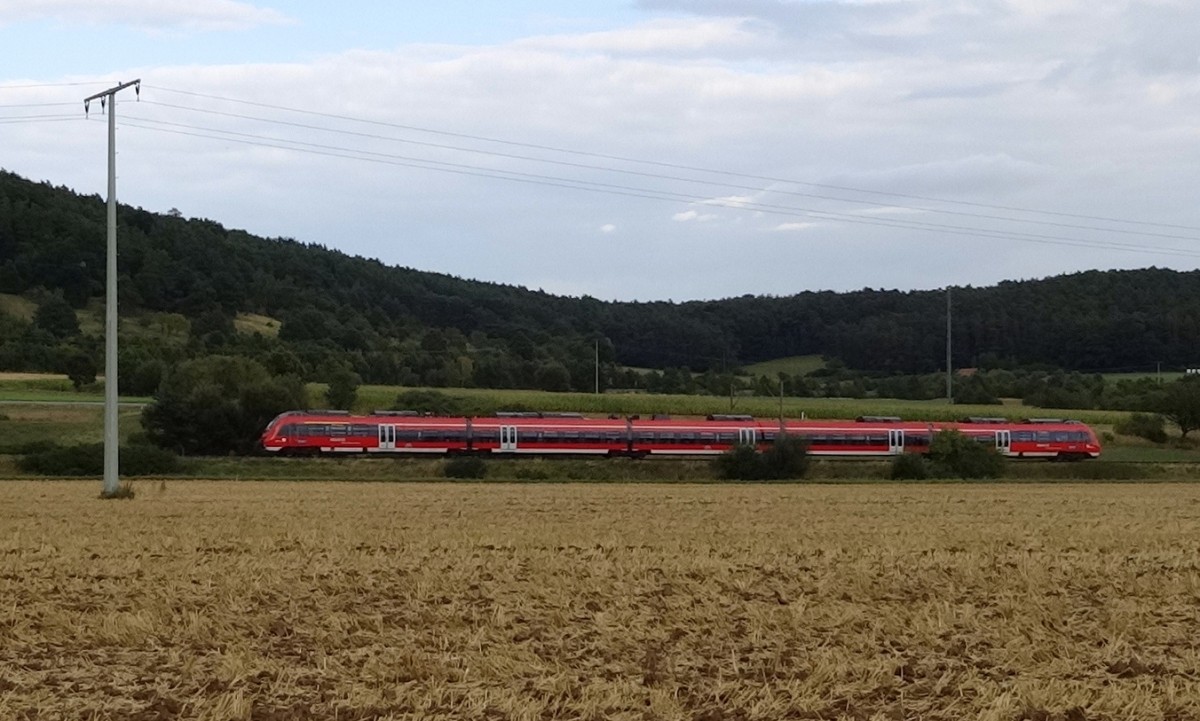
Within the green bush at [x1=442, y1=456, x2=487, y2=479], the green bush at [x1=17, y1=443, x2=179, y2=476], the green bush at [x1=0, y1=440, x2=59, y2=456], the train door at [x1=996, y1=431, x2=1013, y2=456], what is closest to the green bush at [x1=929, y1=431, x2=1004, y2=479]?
the train door at [x1=996, y1=431, x2=1013, y2=456]

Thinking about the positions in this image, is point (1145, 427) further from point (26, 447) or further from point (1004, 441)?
point (26, 447)

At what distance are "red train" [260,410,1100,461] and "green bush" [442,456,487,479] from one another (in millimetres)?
3986

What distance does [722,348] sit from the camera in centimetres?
14662

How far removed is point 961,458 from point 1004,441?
806 cm

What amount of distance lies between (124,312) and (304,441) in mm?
84461

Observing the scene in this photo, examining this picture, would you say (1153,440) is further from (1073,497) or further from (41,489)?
(41,489)

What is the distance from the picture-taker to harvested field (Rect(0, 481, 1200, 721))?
10898 millimetres

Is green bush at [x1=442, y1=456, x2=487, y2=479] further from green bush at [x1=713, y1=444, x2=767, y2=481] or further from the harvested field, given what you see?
the harvested field

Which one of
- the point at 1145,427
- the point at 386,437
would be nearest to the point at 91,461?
the point at 386,437

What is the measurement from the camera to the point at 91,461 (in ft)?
180

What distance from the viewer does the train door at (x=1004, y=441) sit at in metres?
67.4

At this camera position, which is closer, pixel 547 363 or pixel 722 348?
pixel 547 363

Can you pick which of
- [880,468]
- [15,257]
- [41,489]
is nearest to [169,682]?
[41,489]

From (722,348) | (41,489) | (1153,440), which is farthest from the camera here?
(722,348)
